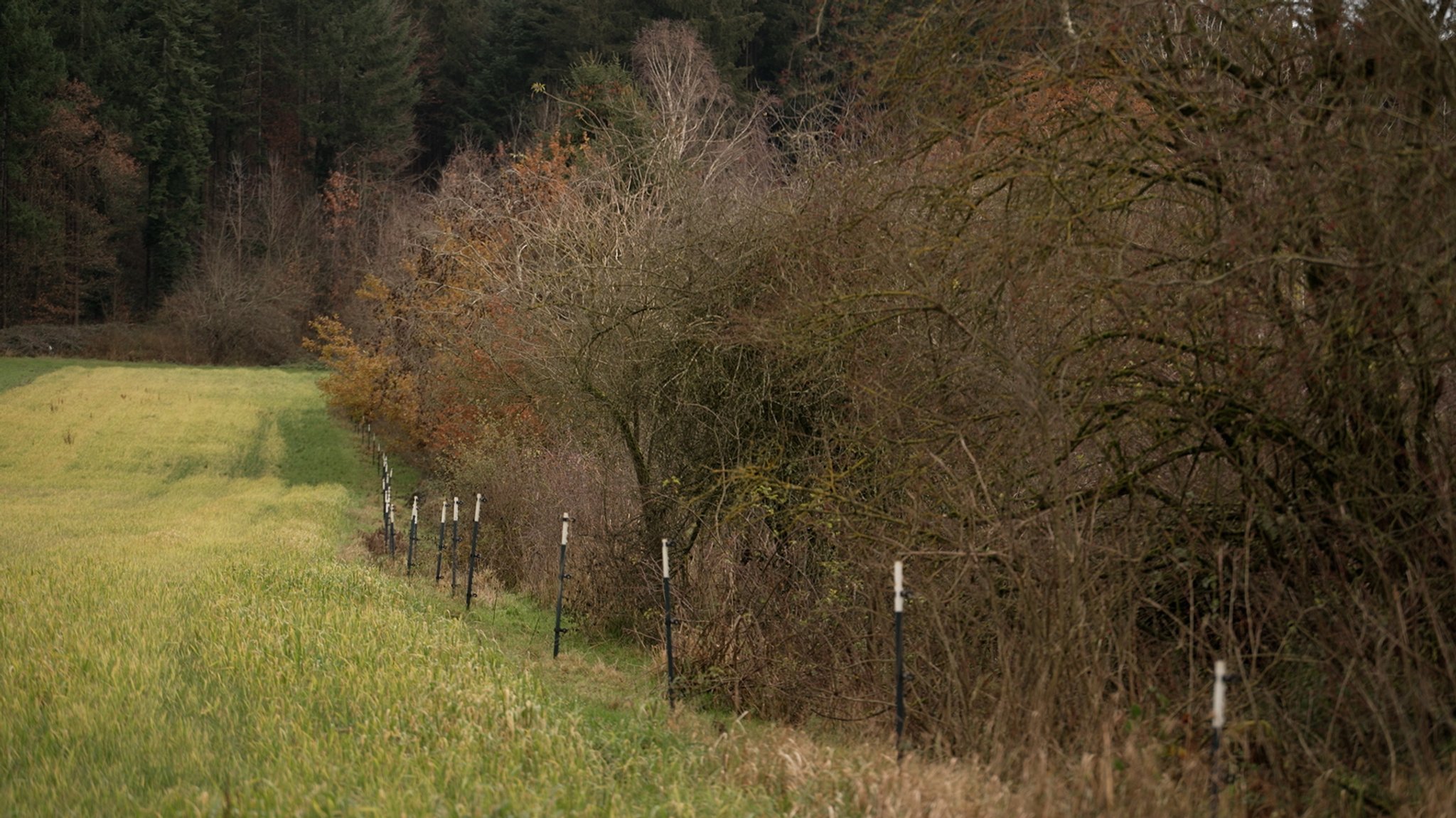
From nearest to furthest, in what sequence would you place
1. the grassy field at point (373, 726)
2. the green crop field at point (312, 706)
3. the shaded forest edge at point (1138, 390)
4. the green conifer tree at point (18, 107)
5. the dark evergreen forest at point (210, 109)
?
1. the grassy field at point (373, 726)
2. the shaded forest edge at point (1138, 390)
3. the green crop field at point (312, 706)
4. the green conifer tree at point (18, 107)
5. the dark evergreen forest at point (210, 109)

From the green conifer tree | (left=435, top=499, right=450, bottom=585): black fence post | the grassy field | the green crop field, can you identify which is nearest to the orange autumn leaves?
(left=435, top=499, right=450, bottom=585): black fence post

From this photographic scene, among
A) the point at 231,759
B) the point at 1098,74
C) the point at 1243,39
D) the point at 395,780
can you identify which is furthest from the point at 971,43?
the point at 231,759

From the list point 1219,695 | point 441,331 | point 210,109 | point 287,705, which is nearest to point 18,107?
point 210,109

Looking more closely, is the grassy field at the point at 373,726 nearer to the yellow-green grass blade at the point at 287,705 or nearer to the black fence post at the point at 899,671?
the yellow-green grass blade at the point at 287,705

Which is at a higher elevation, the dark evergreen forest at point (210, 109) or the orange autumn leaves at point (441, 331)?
the dark evergreen forest at point (210, 109)

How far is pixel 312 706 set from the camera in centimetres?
→ 888

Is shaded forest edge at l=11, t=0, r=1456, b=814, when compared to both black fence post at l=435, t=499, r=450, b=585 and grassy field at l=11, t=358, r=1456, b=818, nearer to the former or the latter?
grassy field at l=11, t=358, r=1456, b=818

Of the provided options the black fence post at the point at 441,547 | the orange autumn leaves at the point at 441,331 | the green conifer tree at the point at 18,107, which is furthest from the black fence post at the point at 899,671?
the green conifer tree at the point at 18,107

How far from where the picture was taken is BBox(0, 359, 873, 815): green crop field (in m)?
6.93

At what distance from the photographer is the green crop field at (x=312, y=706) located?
6934mm

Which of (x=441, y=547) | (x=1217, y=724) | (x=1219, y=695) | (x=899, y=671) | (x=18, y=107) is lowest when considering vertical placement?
(x=441, y=547)

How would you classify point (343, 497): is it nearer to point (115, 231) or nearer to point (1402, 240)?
point (1402, 240)

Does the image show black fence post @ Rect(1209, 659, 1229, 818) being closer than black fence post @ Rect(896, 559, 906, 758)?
Yes

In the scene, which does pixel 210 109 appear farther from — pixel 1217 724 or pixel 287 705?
pixel 1217 724
